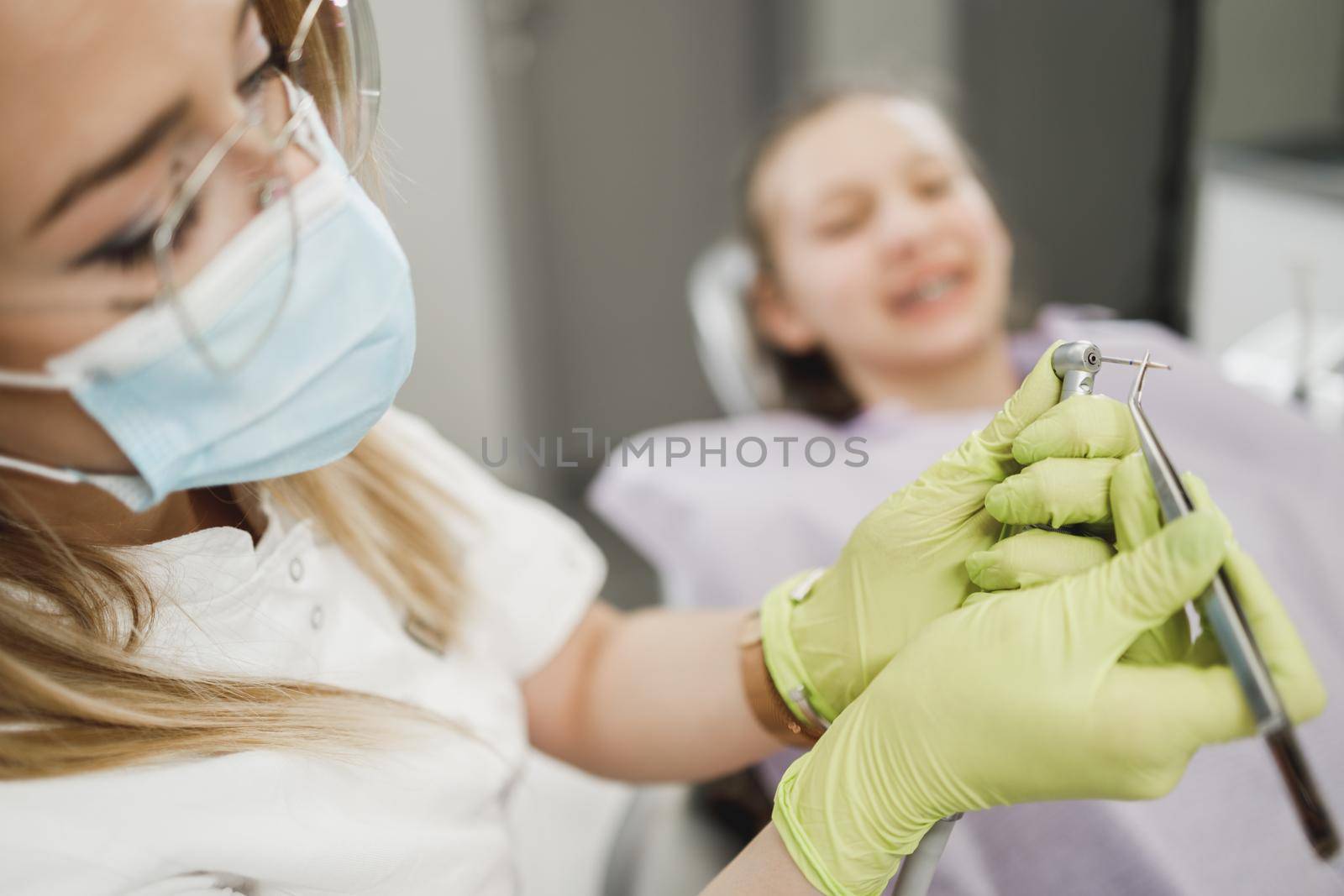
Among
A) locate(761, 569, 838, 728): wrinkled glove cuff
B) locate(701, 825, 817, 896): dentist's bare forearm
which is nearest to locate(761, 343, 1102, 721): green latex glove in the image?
locate(761, 569, 838, 728): wrinkled glove cuff

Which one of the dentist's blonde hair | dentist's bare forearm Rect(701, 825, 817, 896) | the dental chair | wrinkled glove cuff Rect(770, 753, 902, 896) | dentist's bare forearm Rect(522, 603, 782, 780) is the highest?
the dentist's blonde hair

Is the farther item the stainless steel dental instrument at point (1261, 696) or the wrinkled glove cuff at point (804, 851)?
the wrinkled glove cuff at point (804, 851)

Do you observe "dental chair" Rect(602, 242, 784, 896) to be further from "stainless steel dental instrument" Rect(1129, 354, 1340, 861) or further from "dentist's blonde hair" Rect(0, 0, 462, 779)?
"stainless steel dental instrument" Rect(1129, 354, 1340, 861)

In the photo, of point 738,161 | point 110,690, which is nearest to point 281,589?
point 110,690

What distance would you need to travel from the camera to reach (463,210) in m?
2.13

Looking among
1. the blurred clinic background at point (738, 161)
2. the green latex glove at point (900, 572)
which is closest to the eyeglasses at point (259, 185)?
the blurred clinic background at point (738, 161)

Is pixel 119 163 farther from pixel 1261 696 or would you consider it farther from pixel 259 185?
pixel 1261 696

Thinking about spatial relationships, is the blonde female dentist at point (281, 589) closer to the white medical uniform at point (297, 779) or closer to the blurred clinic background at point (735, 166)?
the white medical uniform at point (297, 779)

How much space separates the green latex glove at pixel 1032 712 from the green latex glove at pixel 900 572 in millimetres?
47

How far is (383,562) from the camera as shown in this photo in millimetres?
699

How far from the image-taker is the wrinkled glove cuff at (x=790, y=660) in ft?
1.98

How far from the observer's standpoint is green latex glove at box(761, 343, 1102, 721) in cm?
53

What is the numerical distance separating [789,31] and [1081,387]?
203cm

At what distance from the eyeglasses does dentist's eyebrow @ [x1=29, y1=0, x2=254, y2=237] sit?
0.02 metres
